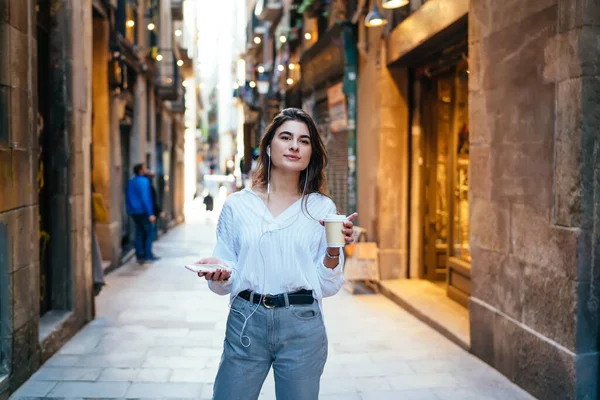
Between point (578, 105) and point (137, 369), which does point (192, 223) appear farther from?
point (578, 105)

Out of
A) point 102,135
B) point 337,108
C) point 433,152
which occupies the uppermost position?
point 337,108

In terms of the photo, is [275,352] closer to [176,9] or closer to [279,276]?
[279,276]

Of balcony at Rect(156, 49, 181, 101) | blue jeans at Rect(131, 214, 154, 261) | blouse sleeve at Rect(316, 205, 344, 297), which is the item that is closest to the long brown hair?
blouse sleeve at Rect(316, 205, 344, 297)

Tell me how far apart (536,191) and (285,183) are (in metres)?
2.83

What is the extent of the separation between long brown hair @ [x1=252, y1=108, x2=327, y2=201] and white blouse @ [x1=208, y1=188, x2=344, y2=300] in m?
0.09

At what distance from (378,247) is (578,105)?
6.00m

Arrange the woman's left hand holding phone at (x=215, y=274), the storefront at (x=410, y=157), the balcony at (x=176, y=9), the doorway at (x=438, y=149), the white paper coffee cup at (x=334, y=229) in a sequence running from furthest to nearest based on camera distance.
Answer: the balcony at (x=176, y=9)
the storefront at (x=410, y=157)
the doorway at (x=438, y=149)
the woman's left hand holding phone at (x=215, y=274)
the white paper coffee cup at (x=334, y=229)

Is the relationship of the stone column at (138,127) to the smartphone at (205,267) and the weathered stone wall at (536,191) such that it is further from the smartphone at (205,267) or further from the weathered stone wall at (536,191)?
the smartphone at (205,267)

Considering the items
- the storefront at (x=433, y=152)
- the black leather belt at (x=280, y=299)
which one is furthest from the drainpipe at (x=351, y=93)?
the black leather belt at (x=280, y=299)

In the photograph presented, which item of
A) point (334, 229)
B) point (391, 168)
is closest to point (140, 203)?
point (391, 168)

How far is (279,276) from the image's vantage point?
9.52 ft

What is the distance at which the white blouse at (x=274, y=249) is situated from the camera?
2.91 m

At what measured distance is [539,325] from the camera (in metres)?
5.07

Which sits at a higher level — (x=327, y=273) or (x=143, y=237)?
(x=327, y=273)
